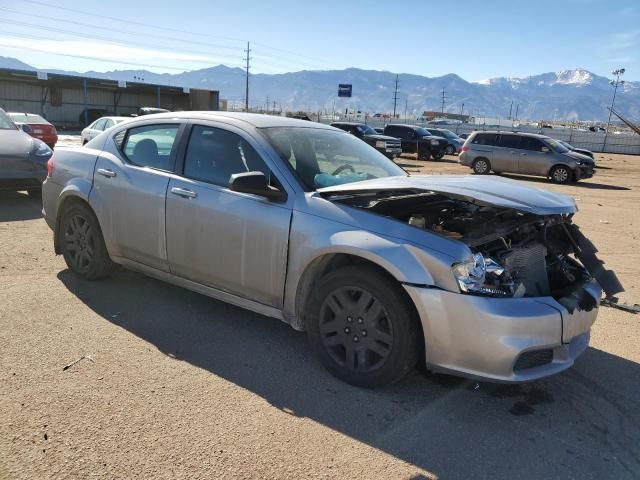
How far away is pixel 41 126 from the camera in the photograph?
572 inches

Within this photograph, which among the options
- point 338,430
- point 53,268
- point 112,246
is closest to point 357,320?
point 338,430

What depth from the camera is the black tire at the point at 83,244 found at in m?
4.93

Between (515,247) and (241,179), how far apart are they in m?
1.90

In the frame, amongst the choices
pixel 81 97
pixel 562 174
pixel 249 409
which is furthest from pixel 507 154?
pixel 81 97

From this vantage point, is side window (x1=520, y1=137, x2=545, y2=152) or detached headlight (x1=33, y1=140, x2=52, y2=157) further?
side window (x1=520, y1=137, x2=545, y2=152)

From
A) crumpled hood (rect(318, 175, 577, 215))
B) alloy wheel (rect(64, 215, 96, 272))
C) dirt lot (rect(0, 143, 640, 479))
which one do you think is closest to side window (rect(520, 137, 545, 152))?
dirt lot (rect(0, 143, 640, 479))

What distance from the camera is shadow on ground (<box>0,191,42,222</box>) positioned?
321 inches

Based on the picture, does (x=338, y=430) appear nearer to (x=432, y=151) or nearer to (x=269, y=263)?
(x=269, y=263)

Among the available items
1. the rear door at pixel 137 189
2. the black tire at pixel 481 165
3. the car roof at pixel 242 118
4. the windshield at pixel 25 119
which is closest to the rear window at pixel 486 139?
the black tire at pixel 481 165

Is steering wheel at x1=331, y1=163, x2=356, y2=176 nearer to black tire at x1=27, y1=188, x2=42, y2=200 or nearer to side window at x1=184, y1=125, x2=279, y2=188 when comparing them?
side window at x1=184, y1=125, x2=279, y2=188

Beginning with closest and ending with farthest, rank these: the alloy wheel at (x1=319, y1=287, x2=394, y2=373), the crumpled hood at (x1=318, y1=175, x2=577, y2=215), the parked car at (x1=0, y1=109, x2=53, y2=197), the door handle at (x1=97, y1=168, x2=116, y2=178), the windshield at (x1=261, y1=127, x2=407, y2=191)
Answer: the crumpled hood at (x1=318, y1=175, x2=577, y2=215), the alloy wheel at (x1=319, y1=287, x2=394, y2=373), the windshield at (x1=261, y1=127, x2=407, y2=191), the door handle at (x1=97, y1=168, x2=116, y2=178), the parked car at (x1=0, y1=109, x2=53, y2=197)

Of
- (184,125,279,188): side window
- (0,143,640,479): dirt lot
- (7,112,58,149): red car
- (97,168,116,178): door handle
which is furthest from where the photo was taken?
(7,112,58,149): red car

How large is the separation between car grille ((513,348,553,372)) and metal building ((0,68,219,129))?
40974 millimetres

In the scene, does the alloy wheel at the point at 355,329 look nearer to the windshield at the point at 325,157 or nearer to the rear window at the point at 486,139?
the windshield at the point at 325,157
